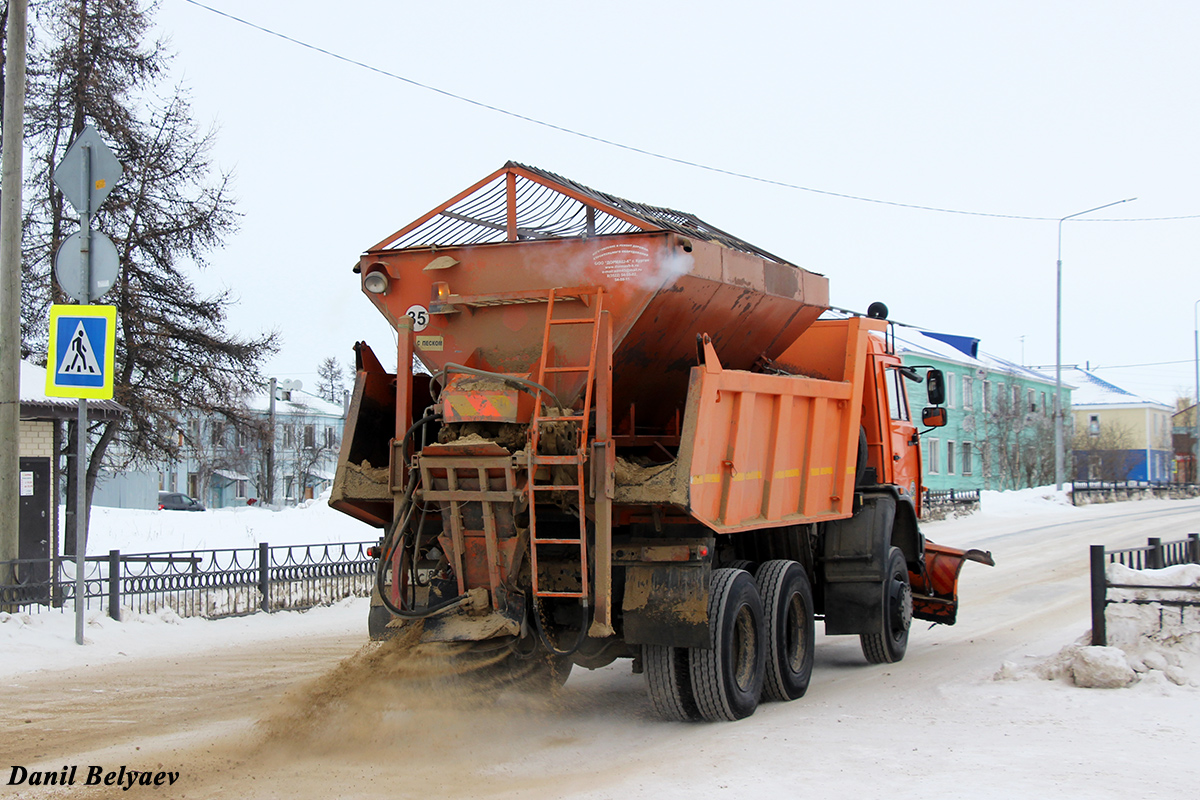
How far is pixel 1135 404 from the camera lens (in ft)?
262

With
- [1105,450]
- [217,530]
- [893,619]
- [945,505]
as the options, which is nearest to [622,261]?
[893,619]

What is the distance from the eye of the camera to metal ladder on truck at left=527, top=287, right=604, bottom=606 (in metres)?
6.85

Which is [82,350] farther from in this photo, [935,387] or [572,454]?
[935,387]

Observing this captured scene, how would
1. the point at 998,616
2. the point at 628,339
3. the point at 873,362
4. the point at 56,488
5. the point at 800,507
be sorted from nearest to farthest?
the point at 628,339 → the point at 800,507 → the point at 873,362 → the point at 998,616 → the point at 56,488

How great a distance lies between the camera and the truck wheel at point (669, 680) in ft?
24.1

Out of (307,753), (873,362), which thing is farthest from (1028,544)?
(307,753)

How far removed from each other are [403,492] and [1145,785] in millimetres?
4748

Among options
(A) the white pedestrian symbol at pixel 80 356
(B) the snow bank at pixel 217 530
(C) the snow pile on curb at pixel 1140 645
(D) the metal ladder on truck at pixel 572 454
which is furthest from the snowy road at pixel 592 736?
(B) the snow bank at pixel 217 530

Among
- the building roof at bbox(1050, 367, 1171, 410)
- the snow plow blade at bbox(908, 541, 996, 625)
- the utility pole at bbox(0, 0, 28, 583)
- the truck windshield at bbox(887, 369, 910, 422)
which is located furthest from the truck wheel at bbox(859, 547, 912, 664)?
the building roof at bbox(1050, 367, 1171, 410)

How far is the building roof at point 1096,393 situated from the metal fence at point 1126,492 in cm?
2661

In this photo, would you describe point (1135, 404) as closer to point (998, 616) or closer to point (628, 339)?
point (998, 616)

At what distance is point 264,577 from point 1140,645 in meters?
9.90

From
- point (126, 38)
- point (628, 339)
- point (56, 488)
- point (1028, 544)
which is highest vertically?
point (126, 38)

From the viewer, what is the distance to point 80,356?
418 inches
